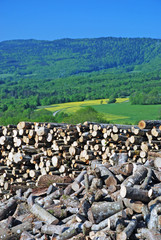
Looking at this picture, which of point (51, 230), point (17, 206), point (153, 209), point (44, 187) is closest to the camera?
point (153, 209)

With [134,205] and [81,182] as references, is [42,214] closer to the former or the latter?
[81,182]

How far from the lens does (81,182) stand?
870cm

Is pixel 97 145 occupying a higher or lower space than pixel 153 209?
higher

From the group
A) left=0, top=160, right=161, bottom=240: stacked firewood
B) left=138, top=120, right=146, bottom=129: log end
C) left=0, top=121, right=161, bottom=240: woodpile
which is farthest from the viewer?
left=138, top=120, right=146, bottom=129: log end

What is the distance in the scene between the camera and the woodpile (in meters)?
6.79

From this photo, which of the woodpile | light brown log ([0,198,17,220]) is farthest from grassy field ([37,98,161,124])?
light brown log ([0,198,17,220])

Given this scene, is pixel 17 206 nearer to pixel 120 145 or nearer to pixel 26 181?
pixel 26 181

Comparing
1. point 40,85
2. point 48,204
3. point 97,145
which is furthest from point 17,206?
point 40,85

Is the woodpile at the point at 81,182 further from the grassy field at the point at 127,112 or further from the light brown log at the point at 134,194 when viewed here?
the grassy field at the point at 127,112

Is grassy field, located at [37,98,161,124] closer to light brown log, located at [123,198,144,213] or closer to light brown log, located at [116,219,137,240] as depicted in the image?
light brown log, located at [123,198,144,213]

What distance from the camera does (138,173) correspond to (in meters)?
7.70

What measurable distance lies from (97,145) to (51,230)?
364 centimetres

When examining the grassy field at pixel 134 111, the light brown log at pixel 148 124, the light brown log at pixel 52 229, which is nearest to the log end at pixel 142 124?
the light brown log at pixel 148 124

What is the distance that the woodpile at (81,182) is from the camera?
22.3 ft
